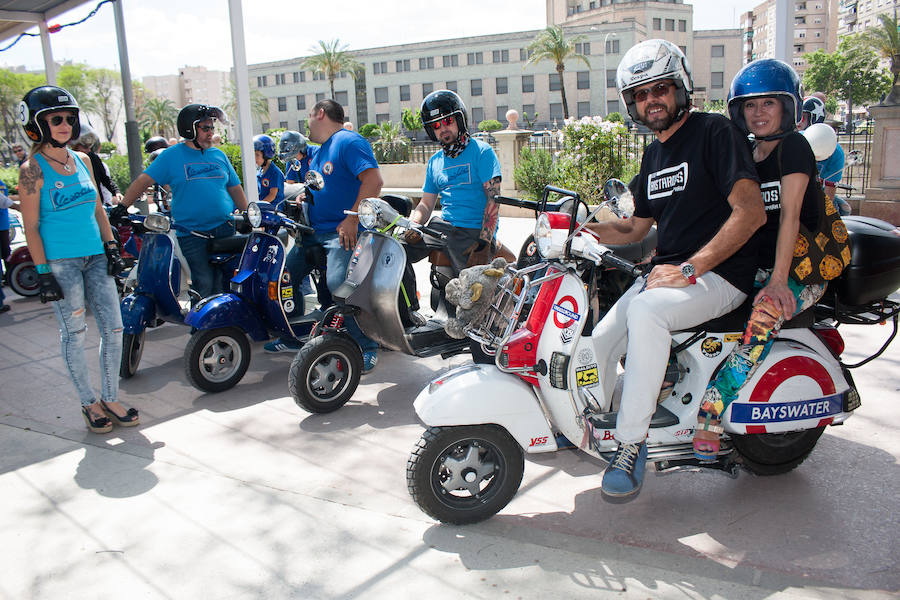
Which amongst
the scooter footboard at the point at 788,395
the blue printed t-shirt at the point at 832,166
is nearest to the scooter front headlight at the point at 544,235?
the scooter footboard at the point at 788,395

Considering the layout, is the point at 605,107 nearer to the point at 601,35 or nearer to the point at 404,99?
the point at 601,35

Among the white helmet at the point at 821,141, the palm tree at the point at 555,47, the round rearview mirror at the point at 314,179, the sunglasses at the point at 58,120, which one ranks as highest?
the palm tree at the point at 555,47

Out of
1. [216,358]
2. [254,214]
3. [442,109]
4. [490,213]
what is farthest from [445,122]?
[216,358]

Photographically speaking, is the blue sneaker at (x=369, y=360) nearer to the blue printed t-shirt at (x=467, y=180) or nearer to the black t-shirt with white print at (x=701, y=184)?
the blue printed t-shirt at (x=467, y=180)

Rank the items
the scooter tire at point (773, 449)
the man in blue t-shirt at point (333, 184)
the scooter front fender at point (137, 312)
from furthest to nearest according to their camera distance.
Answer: the scooter front fender at point (137, 312)
the man in blue t-shirt at point (333, 184)
the scooter tire at point (773, 449)

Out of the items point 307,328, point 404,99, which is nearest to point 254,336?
point 307,328

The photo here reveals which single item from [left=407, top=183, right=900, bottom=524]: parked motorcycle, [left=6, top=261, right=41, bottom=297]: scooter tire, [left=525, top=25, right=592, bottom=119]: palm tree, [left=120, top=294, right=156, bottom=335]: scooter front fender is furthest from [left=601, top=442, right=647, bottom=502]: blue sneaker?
[left=525, top=25, right=592, bottom=119]: palm tree

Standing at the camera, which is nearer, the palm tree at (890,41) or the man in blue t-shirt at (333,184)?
the man in blue t-shirt at (333,184)

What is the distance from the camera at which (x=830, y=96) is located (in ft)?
248

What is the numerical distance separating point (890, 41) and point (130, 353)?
32.8 m

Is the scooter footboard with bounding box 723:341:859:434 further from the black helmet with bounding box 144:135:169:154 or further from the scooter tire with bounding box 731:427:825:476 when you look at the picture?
the black helmet with bounding box 144:135:169:154

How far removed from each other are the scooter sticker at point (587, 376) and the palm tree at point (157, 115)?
94263 mm

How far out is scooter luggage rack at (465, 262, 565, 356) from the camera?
306 cm

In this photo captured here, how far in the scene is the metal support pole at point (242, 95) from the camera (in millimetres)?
6855
